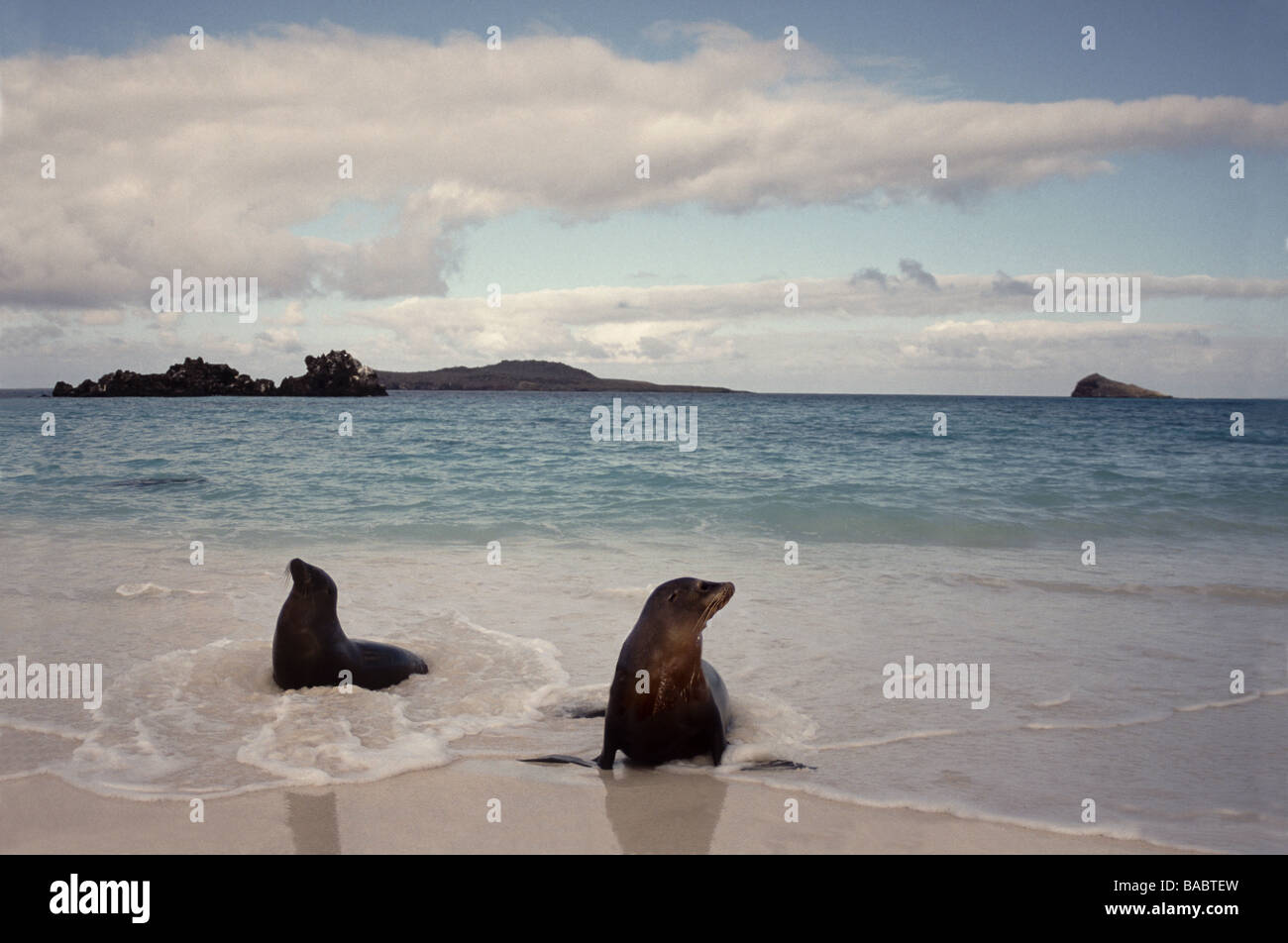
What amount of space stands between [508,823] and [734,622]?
474 cm

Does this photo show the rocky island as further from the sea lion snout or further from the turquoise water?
the sea lion snout

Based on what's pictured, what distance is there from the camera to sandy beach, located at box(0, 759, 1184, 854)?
422 centimetres

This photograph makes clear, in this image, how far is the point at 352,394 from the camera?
311 feet

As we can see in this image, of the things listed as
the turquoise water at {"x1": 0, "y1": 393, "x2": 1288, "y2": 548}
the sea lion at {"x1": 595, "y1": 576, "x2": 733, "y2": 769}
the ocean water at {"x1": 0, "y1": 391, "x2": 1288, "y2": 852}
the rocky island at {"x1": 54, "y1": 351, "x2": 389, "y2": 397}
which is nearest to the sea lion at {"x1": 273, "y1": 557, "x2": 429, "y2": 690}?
the ocean water at {"x1": 0, "y1": 391, "x2": 1288, "y2": 852}

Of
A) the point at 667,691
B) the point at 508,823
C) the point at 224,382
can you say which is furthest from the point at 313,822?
the point at 224,382
